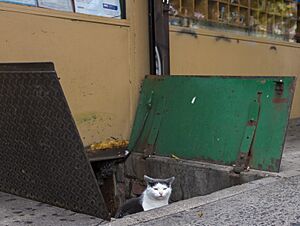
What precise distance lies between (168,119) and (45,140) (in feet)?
8.77

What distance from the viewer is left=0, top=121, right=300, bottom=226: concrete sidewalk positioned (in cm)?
356

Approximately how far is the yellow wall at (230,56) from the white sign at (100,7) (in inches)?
43.6

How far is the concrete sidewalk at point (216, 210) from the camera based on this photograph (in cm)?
356

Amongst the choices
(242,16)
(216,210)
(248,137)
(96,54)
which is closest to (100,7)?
(96,54)

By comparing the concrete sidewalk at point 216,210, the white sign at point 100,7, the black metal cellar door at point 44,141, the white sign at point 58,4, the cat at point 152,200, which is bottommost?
the cat at point 152,200

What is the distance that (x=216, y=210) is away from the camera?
3.82 metres

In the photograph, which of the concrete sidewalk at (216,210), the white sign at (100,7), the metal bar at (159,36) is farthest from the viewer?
the metal bar at (159,36)

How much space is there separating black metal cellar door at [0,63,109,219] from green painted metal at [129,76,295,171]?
217 centimetres

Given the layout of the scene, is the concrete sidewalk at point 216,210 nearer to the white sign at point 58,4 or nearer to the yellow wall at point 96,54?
the yellow wall at point 96,54

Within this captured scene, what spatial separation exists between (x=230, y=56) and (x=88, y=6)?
3265 millimetres

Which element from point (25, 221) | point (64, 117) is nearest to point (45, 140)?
point (64, 117)

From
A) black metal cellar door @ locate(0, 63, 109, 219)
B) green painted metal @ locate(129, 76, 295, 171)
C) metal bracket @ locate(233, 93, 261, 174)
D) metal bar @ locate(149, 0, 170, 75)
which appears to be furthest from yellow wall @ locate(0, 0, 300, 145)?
metal bracket @ locate(233, 93, 261, 174)

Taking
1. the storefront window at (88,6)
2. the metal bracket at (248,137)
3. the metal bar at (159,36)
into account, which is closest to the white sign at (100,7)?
the storefront window at (88,6)

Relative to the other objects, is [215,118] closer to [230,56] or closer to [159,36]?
[159,36]
